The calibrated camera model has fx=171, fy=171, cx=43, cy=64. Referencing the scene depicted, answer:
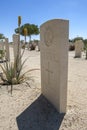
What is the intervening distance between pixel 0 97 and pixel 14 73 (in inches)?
47.5

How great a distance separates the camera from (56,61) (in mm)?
3406

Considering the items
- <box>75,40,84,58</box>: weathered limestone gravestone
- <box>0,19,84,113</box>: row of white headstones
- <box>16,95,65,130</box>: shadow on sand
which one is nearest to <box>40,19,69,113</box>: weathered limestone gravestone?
<box>0,19,84,113</box>: row of white headstones

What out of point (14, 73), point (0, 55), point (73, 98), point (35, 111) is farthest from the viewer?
point (0, 55)

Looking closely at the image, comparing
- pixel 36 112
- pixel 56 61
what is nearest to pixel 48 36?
pixel 56 61

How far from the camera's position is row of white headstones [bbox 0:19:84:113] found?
317 cm

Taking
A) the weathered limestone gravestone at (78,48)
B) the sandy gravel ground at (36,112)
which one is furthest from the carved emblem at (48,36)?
the weathered limestone gravestone at (78,48)

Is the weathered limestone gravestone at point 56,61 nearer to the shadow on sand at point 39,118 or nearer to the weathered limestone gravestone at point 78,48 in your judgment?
the shadow on sand at point 39,118

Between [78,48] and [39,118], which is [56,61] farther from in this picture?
[78,48]

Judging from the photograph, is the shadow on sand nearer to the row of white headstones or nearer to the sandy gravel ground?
the sandy gravel ground

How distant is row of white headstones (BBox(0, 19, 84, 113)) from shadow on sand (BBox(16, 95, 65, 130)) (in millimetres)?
165

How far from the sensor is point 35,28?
41.1 m

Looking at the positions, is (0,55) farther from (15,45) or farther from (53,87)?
(53,87)

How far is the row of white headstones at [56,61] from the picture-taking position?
3.17 meters

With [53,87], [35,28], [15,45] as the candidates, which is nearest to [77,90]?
[53,87]
